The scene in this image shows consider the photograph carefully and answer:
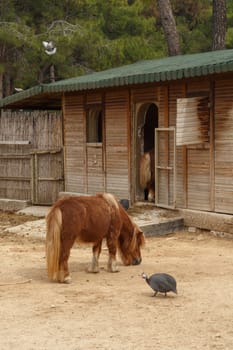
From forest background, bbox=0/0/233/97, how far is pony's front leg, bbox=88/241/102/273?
567 inches

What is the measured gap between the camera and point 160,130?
536 inches

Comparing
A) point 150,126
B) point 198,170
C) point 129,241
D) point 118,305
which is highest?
point 150,126

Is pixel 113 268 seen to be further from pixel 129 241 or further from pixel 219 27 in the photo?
pixel 219 27

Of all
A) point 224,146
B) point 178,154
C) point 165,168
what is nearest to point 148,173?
point 165,168

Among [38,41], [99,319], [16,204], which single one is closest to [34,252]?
[99,319]

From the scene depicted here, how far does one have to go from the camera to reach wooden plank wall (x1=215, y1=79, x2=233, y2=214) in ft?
39.8

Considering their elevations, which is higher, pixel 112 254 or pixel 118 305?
pixel 112 254

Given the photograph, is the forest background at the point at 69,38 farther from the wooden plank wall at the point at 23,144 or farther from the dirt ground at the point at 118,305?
the dirt ground at the point at 118,305

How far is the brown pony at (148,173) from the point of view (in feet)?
47.4

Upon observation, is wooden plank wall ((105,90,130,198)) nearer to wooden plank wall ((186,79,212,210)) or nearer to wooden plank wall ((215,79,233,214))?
wooden plank wall ((186,79,212,210))

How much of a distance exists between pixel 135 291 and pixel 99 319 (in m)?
1.35

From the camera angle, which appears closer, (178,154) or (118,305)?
(118,305)

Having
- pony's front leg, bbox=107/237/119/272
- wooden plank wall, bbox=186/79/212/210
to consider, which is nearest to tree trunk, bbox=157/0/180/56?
wooden plank wall, bbox=186/79/212/210

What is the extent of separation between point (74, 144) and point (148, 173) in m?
2.38
